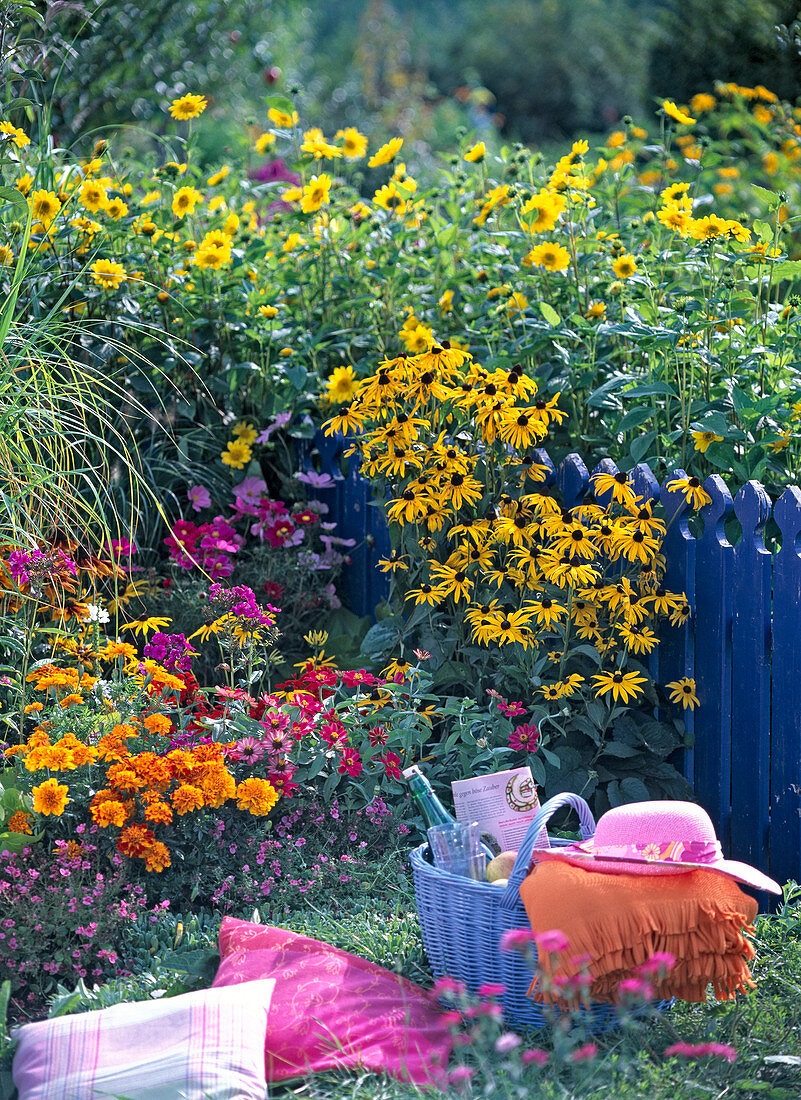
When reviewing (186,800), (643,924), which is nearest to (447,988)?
(643,924)

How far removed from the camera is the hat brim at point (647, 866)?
2.16 m

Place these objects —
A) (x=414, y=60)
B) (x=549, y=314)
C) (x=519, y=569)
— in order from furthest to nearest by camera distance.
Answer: (x=414, y=60)
(x=549, y=314)
(x=519, y=569)

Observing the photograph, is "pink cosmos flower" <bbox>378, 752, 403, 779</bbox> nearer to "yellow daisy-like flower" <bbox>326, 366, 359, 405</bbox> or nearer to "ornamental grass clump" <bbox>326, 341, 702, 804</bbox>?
"ornamental grass clump" <bbox>326, 341, 702, 804</bbox>

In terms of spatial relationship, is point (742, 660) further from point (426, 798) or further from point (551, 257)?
point (551, 257)

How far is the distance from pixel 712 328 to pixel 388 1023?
2.12 meters

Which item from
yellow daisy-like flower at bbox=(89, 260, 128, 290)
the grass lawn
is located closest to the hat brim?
the grass lawn

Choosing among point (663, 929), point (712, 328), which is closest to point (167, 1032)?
point (663, 929)

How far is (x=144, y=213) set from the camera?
13.6ft

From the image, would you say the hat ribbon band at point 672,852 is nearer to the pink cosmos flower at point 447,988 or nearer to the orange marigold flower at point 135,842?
the pink cosmos flower at point 447,988

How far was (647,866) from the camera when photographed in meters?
2.19

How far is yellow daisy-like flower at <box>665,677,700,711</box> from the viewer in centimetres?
296

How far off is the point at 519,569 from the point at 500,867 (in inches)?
33.9

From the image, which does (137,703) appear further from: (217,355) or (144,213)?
(144,213)

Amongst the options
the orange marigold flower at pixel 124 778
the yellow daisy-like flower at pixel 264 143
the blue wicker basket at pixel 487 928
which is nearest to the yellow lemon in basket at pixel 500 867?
the blue wicker basket at pixel 487 928
